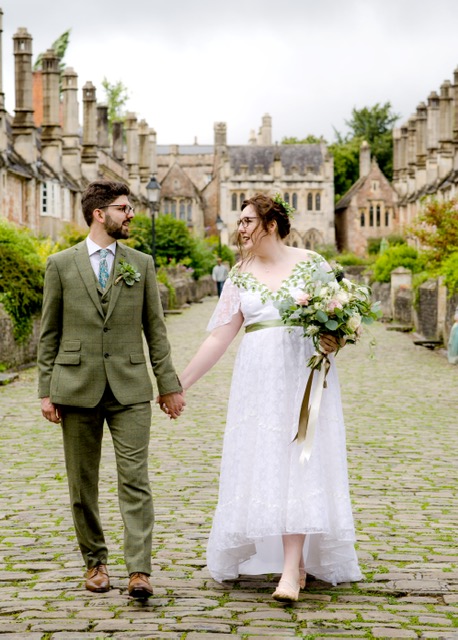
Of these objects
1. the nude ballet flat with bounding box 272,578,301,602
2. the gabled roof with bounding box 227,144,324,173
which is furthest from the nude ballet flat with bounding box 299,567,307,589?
the gabled roof with bounding box 227,144,324,173

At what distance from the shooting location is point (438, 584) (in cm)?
558

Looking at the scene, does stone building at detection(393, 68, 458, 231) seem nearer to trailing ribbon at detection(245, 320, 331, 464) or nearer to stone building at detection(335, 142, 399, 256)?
stone building at detection(335, 142, 399, 256)

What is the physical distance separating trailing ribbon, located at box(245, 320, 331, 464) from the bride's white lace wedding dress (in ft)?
0.16

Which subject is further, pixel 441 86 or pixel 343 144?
pixel 343 144

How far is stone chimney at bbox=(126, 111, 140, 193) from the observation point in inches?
2960

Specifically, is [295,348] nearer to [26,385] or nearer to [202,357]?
[202,357]

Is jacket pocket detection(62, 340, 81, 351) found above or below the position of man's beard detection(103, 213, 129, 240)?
below

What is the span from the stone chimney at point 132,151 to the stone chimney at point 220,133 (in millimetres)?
40247

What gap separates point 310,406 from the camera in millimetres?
5551

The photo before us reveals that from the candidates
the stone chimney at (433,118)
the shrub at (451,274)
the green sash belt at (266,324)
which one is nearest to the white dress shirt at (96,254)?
the green sash belt at (266,324)

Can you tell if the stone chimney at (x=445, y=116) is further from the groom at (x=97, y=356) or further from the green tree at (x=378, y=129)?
the groom at (x=97, y=356)

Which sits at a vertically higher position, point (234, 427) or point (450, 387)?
point (234, 427)

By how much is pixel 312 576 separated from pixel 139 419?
1.33 metres

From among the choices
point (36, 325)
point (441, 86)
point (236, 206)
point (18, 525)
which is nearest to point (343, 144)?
point (236, 206)
